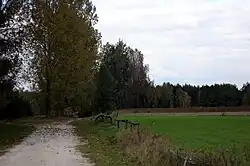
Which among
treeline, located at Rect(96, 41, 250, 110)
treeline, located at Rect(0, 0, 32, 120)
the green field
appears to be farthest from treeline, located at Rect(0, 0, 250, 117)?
treeline, located at Rect(96, 41, 250, 110)

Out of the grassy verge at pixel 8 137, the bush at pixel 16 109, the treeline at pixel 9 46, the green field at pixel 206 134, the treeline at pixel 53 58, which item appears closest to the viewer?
the grassy verge at pixel 8 137

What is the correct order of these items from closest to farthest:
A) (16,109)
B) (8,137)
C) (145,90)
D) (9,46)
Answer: (8,137) < (9,46) < (16,109) < (145,90)

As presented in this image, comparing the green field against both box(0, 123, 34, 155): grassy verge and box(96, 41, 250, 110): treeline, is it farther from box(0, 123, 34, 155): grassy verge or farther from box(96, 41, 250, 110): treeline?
box(96, 41, 250, 110): treeline

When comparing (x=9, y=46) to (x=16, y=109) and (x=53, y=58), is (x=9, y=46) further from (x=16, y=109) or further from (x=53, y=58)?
(x=16, y=109)

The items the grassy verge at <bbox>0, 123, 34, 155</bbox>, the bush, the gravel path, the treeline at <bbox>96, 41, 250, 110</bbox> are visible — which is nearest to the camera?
the gravel path

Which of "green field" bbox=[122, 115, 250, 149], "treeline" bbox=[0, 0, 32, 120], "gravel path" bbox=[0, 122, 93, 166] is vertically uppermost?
"treeline" bbox=[0, 0, 32, 120]

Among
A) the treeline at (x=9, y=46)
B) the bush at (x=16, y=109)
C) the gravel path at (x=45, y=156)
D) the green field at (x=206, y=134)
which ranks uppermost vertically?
the treeline at (x=9, y=46)

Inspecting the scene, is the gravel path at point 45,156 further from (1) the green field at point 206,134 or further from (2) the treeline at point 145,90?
(2) the treeline at point 145,90

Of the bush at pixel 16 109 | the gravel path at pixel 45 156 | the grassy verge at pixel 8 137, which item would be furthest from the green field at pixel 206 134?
the bush at pixel 16 109

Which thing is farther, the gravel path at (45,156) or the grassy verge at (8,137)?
the grassy verge at (8,137)

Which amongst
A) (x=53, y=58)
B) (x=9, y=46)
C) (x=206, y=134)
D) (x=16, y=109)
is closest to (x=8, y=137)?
(x=9, y=46)

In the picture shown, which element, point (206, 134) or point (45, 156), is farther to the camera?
point (206, 134)

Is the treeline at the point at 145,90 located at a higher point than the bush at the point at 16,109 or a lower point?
higher

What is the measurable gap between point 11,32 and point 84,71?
17450 millimetres
